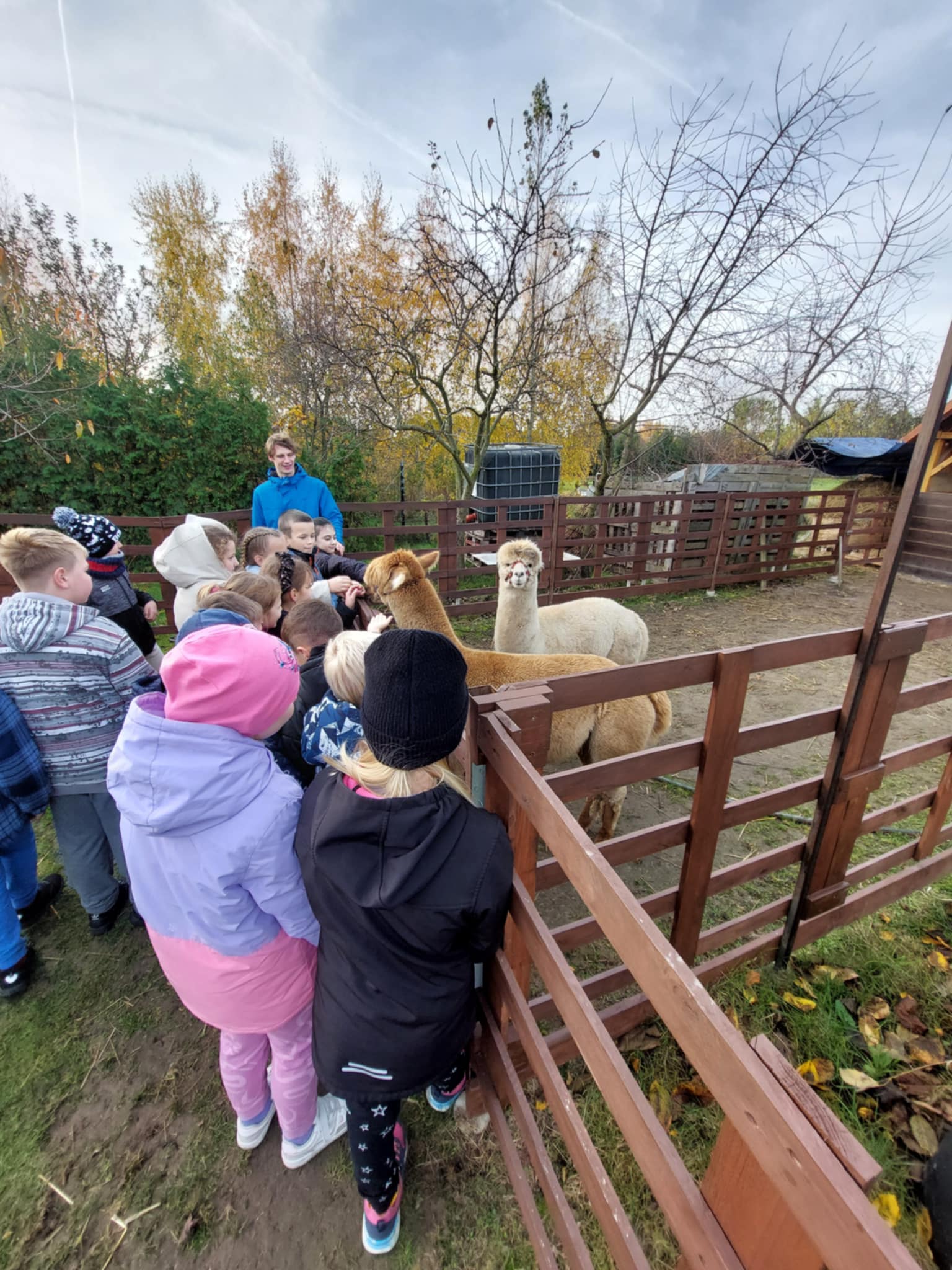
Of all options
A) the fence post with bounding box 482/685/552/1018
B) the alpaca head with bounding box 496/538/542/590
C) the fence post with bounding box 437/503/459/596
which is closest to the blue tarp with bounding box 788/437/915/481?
the fence post with bounding box 437/503/459/596

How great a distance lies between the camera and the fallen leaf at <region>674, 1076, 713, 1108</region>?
1822 millimetres

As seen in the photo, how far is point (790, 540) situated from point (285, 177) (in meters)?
16.7

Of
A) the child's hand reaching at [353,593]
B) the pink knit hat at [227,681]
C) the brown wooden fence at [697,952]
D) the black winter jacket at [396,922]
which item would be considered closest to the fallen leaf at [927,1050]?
the brown wooden fence at [697,952]

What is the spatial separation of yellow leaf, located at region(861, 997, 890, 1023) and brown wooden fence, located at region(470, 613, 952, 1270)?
11.1 inches

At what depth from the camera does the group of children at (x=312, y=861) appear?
1.11 meters

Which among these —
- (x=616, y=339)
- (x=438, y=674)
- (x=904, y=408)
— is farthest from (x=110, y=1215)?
(x=904, y=408)

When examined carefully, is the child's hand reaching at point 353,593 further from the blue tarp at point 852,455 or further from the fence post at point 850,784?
the blue tarp at point 852,455

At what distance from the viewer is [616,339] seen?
8875mm

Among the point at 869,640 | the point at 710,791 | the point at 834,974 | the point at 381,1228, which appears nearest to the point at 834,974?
the point at 834,974

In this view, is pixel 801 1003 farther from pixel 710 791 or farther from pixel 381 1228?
pixel 381 1228

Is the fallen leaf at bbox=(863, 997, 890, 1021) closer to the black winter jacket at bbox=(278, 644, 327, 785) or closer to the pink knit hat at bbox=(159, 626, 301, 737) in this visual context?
the black winter jacket at bbox=(278, 644, 327, 785)

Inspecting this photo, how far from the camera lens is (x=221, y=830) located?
4.06 feet

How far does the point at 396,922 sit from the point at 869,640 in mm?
1836

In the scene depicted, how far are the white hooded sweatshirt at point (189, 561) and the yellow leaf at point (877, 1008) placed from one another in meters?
3.63
